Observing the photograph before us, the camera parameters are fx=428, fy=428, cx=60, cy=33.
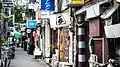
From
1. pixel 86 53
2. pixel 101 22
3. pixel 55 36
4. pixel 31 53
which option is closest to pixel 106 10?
pixel 101 22

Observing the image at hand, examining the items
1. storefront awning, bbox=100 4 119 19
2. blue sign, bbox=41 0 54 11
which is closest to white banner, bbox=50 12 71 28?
blue sign, bbox=41 0 54 11

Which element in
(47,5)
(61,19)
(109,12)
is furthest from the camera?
(47,5)

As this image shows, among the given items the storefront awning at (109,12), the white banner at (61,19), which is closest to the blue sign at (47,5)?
the white banner at (61,19)

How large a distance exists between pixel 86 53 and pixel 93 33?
360 cm

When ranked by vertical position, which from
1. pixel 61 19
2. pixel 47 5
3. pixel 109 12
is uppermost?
pixel 47 5

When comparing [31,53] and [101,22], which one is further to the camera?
[31,53]

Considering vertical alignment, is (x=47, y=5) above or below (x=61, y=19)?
above

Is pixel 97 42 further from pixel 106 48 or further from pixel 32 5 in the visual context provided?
pixel 32 5

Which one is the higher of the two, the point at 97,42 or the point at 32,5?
the point at 32,5

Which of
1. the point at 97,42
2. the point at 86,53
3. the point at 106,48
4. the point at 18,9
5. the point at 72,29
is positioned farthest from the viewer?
the point at 18,9

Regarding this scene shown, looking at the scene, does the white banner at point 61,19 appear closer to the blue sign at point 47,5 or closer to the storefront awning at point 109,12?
the blue sign at point 47,5

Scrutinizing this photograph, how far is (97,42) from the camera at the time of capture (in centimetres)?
1914

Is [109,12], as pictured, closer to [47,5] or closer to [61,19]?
[61,19]

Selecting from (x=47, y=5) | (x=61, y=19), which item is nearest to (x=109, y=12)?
(x=61, y=19)
